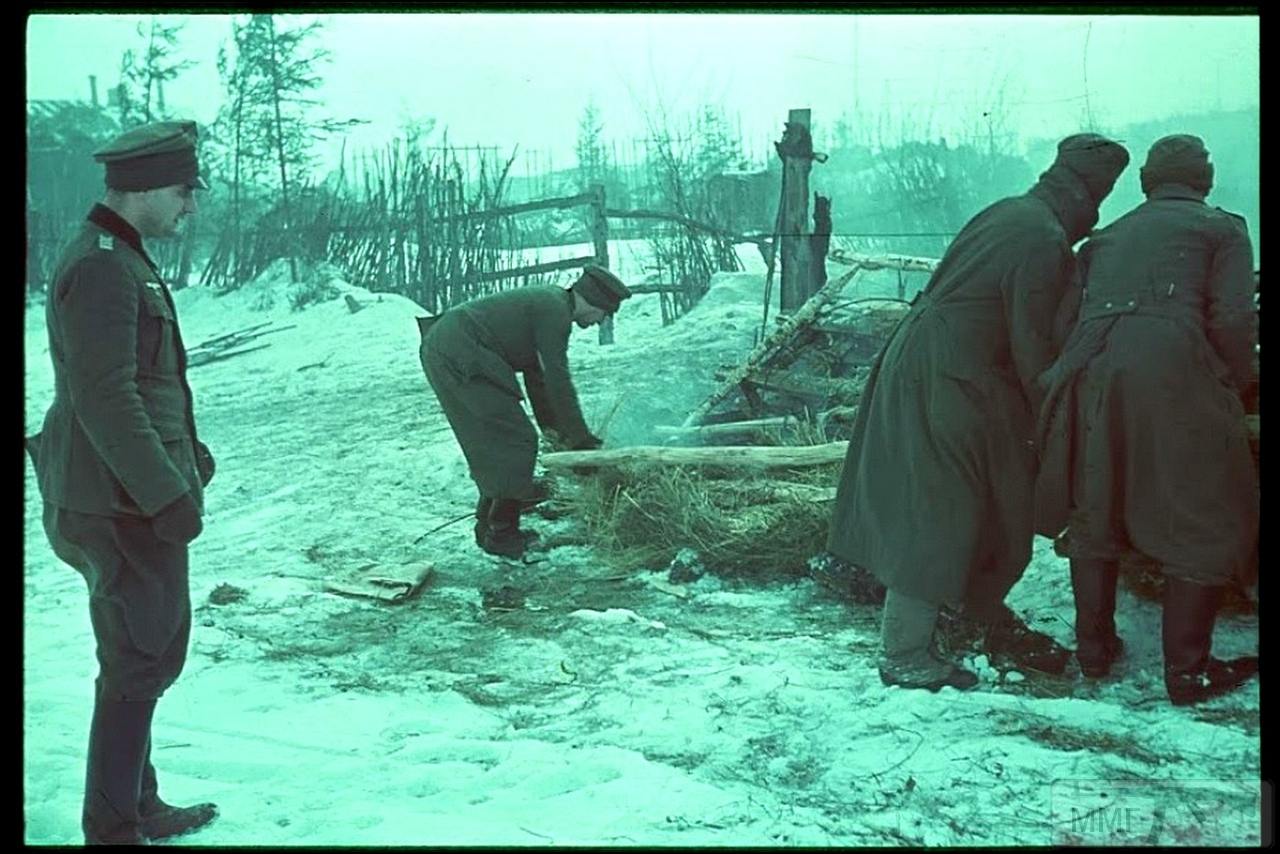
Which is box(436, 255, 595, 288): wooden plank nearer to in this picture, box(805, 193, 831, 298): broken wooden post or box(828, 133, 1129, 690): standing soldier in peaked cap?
box(805, 193, 831, 298): broken wooden post

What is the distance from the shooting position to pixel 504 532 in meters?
5.74

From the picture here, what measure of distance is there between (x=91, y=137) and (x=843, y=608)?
12.2ft

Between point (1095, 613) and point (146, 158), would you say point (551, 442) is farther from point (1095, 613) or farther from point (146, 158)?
point (146, 158)

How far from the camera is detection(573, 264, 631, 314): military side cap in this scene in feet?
18.2

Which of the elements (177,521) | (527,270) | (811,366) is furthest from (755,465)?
(177,521)

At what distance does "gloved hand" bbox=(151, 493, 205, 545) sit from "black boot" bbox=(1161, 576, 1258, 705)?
2975mm

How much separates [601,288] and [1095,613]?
109 inches

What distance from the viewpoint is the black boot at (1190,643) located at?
3.59 meters

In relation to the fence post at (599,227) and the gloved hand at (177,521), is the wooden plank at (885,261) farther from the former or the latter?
the gloved hand at (177,521)

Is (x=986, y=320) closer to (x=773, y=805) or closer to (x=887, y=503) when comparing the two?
(x=887, y=503)

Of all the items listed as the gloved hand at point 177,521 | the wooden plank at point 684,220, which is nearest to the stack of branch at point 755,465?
the wooden plank at point 684,220

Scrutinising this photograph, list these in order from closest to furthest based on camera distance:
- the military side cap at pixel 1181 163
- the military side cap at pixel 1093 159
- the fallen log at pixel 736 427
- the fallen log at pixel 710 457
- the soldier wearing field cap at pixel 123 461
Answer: the soldier wearing field cap at pixel 123 461, the military side cap at pixel 1181 163, the military side cap at pixel 1093 159, the fallen log at pixel 710 457, the fallen log at pixel 736 427

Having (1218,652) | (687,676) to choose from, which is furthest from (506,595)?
(1218,652)

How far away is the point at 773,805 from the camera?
10.5 ft
